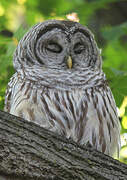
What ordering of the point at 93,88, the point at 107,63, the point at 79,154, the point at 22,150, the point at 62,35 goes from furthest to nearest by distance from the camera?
the point at 107,63 < the point at 62,35 < the point at 93,88 < the point at 79,154 < the point at 22,150

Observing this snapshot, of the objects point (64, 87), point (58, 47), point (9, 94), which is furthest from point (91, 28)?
point (9, 94)

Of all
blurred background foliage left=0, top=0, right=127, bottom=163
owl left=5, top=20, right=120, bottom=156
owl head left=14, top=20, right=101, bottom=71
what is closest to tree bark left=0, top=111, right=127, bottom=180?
owl left=5, top=20, right=120, bottom=156

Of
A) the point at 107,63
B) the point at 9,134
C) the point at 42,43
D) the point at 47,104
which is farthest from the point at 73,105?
the point at 107,63

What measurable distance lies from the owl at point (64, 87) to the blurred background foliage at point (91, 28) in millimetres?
116

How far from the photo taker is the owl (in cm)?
381

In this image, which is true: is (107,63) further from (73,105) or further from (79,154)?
(79,154)

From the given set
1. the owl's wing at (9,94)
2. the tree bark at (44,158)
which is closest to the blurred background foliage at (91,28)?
the owl's wing at (9,94)

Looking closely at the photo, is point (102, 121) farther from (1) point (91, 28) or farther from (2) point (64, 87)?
(1) point (91, 28)

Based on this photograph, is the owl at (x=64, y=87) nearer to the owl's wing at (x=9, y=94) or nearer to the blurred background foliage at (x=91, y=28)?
the owl's wing at (x=9, y=94)

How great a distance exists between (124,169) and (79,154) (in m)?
0.35

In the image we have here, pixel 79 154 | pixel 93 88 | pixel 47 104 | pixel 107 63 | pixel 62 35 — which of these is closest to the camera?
pixel 79 154

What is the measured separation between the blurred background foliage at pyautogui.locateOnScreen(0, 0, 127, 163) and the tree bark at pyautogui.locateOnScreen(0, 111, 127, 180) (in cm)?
122

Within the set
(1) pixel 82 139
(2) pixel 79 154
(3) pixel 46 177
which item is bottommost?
(3) pixel 46 177

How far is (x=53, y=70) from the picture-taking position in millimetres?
4219
